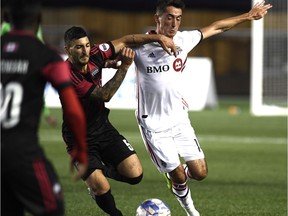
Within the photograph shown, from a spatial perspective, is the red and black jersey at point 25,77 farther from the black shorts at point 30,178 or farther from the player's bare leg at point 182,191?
the player's bare leg at point 182,191

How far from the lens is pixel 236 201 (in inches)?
410

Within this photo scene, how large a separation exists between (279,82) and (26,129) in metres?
17.4

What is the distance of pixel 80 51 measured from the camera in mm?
8461

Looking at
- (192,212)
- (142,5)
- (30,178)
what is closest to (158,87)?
(192,212)

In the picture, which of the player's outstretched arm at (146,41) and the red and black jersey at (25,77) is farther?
the player's outstretched arm at (146,41)

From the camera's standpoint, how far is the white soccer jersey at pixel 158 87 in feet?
29.9

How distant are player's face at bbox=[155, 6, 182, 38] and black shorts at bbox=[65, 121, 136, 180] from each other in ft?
3.87

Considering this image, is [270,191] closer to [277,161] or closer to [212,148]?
[277,161]

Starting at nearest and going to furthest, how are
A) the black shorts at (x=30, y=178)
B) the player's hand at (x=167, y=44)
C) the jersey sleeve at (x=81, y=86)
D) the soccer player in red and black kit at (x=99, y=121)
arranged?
1. the black shorts at (x=30, y=178)
2. the jersey sleeve at (x=81, y=86)
3. the soccer player in red and black kit at (x=99, y=121)
4. the player's hand at (x=167, y=44)

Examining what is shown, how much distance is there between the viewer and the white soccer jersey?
911 centimetres

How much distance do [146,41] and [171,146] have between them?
1146 millimetres

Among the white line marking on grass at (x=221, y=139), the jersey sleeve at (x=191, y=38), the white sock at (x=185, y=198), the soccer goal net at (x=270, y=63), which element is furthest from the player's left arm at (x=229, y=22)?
the soccer goal net at (x=270, y=63)

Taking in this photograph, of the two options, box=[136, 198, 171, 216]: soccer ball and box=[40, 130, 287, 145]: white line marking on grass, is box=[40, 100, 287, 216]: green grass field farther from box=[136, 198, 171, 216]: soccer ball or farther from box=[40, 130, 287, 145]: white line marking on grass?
box=[136, 198, 171, 216]: soccer ball

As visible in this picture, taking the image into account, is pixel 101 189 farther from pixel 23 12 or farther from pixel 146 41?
pixel 23 12
